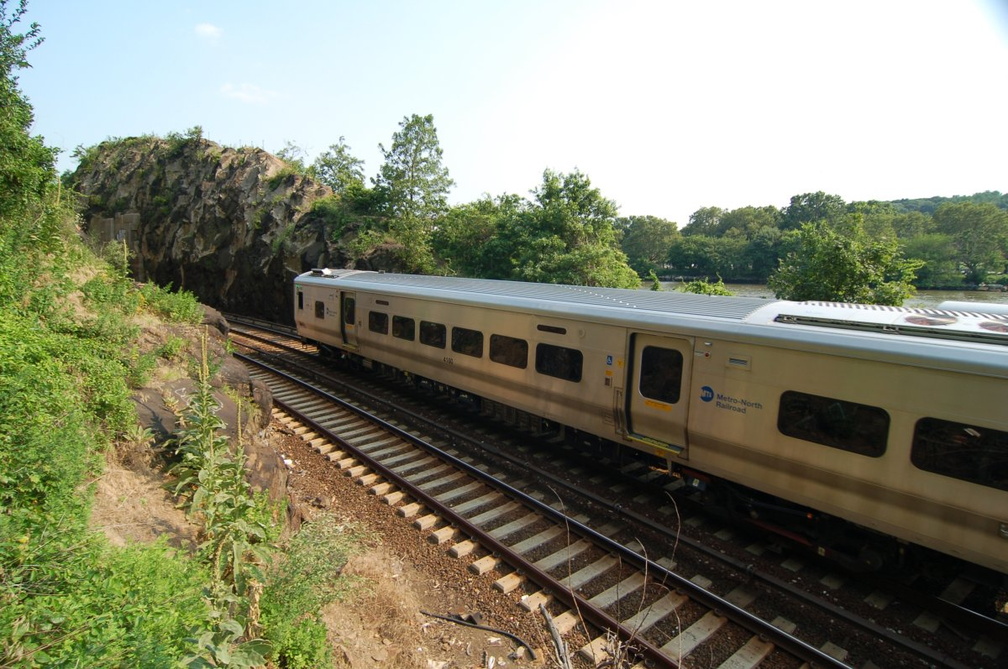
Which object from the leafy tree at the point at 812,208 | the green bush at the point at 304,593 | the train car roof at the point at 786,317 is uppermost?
the leafy tree at the point at 812,208

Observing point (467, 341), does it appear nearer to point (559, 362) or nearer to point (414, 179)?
point (559, 362)

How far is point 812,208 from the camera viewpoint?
43.8m

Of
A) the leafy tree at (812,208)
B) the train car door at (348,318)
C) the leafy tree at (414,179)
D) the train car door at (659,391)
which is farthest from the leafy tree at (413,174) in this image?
the leafy tree at (812,208)

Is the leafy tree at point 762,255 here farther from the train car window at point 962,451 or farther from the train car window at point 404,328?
the train car window at point 962,451

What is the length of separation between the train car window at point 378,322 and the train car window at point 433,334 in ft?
5.99

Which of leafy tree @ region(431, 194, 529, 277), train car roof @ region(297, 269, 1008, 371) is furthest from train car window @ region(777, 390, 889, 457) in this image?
leafy tree @ region(431, 194, 529, 277)

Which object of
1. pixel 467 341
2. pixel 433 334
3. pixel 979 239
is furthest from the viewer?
pixel 979 239

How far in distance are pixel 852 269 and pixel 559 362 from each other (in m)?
11.2

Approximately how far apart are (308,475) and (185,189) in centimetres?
3372

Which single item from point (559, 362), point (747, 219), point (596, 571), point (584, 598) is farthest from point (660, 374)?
point (747, 219)

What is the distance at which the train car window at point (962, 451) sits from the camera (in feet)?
16.1

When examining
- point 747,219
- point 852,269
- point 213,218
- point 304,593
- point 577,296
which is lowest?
point 304,593

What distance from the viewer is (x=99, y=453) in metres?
5.50

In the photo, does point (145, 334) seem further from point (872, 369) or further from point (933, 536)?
point (933, 536)
